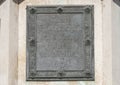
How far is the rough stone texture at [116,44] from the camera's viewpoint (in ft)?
37.4

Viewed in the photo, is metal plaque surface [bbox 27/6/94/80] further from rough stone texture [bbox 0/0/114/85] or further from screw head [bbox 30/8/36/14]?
rough stone texture [bbox 0/0/114/85]

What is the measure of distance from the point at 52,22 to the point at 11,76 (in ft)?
5.02

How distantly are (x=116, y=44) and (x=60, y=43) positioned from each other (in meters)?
1.24

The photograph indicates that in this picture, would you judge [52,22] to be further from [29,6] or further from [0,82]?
[0,82]

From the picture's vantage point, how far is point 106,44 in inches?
453

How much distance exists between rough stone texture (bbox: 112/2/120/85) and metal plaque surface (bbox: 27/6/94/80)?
486 millimetres

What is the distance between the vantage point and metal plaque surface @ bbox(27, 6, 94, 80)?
38.0ft

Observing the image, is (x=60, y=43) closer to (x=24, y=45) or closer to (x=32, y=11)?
(x=24, y=45)

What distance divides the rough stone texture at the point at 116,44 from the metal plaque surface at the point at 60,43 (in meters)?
0.49

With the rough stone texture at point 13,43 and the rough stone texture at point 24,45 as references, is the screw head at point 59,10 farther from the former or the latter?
the rough stone texture at point 13,43

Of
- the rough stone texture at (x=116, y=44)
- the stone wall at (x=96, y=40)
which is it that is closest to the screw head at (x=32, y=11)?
the stone wall at (x=96, y=40)

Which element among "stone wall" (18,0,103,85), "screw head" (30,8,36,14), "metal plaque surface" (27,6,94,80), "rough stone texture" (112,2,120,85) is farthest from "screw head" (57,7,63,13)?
"rough stone texture" (112,2,120,85)

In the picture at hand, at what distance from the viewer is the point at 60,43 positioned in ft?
38.2

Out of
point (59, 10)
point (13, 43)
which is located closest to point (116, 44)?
point (59, 10)
